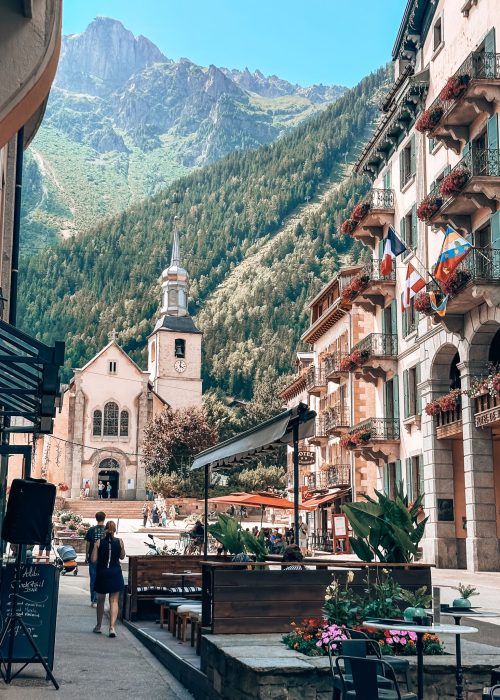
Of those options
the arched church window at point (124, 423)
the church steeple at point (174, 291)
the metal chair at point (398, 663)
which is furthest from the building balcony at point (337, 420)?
the church steeple at point (174, 291)

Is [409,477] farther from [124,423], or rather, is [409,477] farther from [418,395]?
[124,423]

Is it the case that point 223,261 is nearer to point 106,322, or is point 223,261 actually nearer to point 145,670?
point 106,322

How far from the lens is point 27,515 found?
33.8 ft

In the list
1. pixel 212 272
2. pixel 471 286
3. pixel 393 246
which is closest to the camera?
pixel 471 286

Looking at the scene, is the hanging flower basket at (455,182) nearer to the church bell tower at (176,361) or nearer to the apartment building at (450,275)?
the apartment building at (450,275)

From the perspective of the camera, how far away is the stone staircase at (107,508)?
70.4m

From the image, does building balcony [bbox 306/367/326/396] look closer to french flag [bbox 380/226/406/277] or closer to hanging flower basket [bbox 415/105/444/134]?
french flag [bbox 380/226/406/277]

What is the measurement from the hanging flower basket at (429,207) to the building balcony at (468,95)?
1.89 meters

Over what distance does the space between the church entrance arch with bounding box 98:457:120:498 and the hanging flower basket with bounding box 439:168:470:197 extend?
58517 mm

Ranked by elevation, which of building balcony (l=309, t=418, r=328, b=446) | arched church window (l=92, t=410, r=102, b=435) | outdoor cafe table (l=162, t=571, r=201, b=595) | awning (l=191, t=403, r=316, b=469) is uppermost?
arched church window (l=92, t=410, r=102, b=435)

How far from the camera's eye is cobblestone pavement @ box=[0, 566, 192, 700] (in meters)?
9.57

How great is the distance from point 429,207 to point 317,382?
1023 inches

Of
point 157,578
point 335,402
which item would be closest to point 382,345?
point 335,402

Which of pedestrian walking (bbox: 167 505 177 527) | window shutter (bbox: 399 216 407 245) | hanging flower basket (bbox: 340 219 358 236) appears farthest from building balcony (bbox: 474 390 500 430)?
pedestrian walking (bbox: 167 505 177 527)
